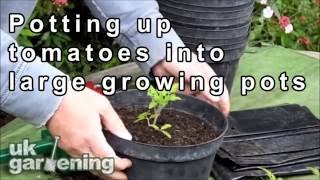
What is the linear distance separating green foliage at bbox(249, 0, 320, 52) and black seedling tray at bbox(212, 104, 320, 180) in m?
0.62

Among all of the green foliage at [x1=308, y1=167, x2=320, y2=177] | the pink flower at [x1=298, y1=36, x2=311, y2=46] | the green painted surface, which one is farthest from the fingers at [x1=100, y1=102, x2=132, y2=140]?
the pink flower at [x1=298, y1=36, x2=311, y2=46]

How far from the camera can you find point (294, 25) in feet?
9.59

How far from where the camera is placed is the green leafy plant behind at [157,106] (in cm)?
139

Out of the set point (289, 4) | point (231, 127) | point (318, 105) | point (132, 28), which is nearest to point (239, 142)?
point (231, 127)

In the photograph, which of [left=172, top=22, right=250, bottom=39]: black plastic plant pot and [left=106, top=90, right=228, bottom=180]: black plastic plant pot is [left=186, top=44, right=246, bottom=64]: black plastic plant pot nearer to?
[left=172, top=22, right=250, bottom=39]: black plastic plant pot

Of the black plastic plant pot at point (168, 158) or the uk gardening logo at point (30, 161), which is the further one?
the uk gardening logo at point (30, 161)

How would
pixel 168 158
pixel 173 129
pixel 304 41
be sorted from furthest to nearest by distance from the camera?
1. pixel 304 41
2. pixel 173 129
3. pixel 168 158

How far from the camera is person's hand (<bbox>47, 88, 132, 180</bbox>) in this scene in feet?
3.79

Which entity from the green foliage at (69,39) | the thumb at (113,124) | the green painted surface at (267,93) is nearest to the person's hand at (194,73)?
the thumb at (113,124)

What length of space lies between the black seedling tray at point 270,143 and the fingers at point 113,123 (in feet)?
1.71

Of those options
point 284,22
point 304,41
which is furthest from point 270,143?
point 304,41

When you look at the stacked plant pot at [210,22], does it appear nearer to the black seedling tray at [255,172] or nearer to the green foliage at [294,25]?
the black seedling tray at [255,172]

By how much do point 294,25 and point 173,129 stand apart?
1.62m

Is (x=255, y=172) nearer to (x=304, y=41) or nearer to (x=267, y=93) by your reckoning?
(x=267, y=93)
